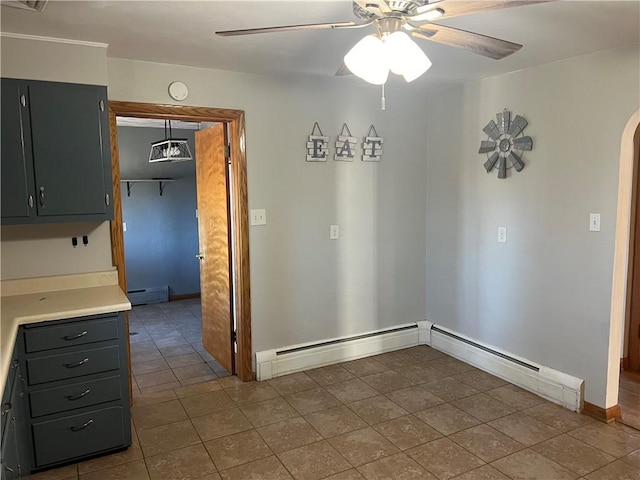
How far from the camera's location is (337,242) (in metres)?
3.80

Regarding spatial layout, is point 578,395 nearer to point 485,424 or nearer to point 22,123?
point 485,424

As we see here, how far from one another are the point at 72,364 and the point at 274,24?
1.94 m

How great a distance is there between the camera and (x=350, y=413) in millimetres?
3043

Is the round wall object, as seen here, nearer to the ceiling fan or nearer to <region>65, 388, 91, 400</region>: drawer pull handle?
the ceiling fan

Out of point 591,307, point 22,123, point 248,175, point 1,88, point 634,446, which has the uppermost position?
point 1,88

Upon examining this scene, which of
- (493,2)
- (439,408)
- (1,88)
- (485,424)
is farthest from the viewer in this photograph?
(439,408)

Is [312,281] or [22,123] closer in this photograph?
[22,123]

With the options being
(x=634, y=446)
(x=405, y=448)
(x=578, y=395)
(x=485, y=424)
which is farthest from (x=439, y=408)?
(x=634, y=446)

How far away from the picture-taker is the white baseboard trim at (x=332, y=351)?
11.7 feet

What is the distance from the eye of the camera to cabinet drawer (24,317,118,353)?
7.57 feet

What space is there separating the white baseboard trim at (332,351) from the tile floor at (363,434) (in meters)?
0.09

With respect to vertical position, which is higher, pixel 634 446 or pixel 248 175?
pixel 248 175

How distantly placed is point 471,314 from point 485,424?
1089 mm

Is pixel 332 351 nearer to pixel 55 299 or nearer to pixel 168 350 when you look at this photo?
pixel 168 350
